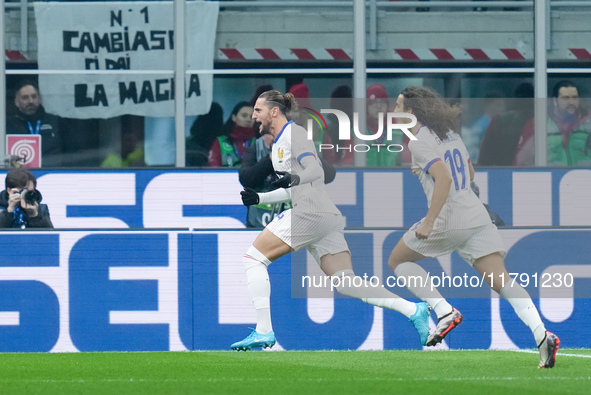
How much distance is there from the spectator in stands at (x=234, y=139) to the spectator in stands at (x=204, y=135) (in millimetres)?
55

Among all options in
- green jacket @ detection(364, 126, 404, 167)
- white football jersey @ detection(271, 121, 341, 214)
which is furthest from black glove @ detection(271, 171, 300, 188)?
green jacket @ detection(364, 126, 404, 167)

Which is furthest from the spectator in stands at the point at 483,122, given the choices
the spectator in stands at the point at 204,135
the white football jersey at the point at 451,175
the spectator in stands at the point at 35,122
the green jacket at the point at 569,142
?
the white football jersey at the point at 451,175

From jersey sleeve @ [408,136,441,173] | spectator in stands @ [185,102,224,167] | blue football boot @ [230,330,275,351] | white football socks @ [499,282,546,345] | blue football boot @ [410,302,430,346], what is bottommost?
blue football boot @ [230,330,275,351]

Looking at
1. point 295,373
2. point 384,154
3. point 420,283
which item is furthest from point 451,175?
point 384,154

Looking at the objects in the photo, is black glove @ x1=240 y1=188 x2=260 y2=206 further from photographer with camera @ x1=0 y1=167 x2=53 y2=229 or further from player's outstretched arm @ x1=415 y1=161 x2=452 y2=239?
photographer with camera @ x1=0 y1=167 x2=53 y2=229

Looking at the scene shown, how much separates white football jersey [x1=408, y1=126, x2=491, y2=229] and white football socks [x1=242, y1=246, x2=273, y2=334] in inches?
50.4

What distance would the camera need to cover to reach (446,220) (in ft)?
26.8

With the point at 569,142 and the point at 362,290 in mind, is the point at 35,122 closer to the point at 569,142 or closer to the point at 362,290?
the point at 362,290

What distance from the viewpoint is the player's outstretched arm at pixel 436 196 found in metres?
8.00

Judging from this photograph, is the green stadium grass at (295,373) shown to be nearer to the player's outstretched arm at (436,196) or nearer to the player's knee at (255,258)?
the player's knee at (255,258)

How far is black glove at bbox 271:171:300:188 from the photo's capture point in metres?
8.41

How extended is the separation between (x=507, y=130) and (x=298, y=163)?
180 inches

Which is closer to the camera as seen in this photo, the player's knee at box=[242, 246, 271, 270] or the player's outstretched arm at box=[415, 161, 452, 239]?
the player's outstretched arm at box=[415, 161, 452, 239]

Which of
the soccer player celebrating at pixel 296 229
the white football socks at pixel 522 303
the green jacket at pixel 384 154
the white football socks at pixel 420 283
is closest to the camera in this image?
the white football socks at pixel 522 303
